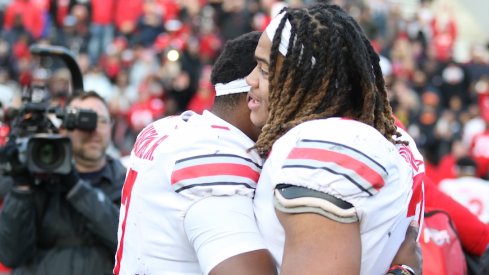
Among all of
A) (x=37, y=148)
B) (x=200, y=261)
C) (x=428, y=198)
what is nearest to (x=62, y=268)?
(x=37, y=148)

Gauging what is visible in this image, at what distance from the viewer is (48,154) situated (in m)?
4.16

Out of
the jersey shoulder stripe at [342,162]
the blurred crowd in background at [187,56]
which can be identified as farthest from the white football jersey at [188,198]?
the blurred crowd in background at [187,56]

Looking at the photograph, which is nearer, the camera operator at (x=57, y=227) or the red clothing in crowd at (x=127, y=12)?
the camera operator at (x=57, y=227)

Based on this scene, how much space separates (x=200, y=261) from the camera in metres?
2.29

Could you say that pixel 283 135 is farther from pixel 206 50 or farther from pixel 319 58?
pixel 206 50

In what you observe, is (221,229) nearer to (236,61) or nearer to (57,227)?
(236,61)

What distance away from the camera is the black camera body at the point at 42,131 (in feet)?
13.6

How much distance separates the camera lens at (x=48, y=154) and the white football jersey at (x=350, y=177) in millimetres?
2061

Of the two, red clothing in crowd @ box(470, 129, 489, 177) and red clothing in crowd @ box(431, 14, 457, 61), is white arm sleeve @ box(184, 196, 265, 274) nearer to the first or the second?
red clothing in crowd @ box(470, 129, 489, 177)

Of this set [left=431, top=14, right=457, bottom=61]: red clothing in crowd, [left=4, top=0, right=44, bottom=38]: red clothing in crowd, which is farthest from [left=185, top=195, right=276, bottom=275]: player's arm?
[left=431, top=14, right=457, bottom=61]: red clothing in crowd

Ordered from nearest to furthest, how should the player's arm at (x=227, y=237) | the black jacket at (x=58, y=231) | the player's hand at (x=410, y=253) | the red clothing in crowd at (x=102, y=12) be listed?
the player's arm at (x=227, y=237) → the player's hand at (x=410, y=253) → the black jacket at (x=58, y=231) → the red clothing in crowd at (x=102, y=12)

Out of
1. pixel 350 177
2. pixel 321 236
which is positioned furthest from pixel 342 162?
pixel 321 236

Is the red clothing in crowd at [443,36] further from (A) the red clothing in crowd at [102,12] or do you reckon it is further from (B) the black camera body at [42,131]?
(B) the black camera body at [42,131]

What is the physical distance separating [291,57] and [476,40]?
19630 millimetres
